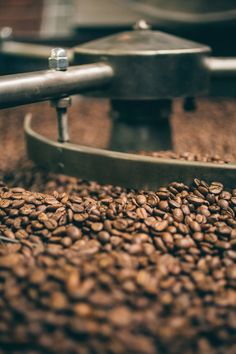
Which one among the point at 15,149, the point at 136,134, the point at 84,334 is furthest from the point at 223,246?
the point at 15,149

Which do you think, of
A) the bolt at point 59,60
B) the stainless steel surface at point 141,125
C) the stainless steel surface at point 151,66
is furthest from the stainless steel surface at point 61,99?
the stainless steel surface at point 141,125

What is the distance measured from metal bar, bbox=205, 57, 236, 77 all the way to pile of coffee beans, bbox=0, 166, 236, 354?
29.4 inches

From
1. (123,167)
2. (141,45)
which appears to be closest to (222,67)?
(141,45)

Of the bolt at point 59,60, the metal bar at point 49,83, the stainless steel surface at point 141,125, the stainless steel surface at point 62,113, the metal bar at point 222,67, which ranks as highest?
the bolt at point 59,60

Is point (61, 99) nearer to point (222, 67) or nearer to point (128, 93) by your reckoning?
point (128, 93)

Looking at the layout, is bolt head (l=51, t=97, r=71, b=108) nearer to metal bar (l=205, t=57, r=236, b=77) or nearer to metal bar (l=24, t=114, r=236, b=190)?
metal bar (l=24, t=114, r=236, b=190)

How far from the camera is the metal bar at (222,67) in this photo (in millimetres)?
1993

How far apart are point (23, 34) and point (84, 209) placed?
9.89 feet

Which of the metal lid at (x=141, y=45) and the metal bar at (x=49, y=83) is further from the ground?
the metal lid at (x=141, y=45)

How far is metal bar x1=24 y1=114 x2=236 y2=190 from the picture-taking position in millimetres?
1448

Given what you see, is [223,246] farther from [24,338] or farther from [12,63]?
[12,63]

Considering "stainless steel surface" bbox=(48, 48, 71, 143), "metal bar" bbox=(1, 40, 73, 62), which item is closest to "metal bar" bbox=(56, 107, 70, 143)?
"stainless steel surface" bbox=(48, 48, 71, 143)

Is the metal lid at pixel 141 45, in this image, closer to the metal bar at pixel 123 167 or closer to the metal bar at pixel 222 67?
the metal bar at pixel 222 67

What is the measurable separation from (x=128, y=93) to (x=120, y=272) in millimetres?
998
